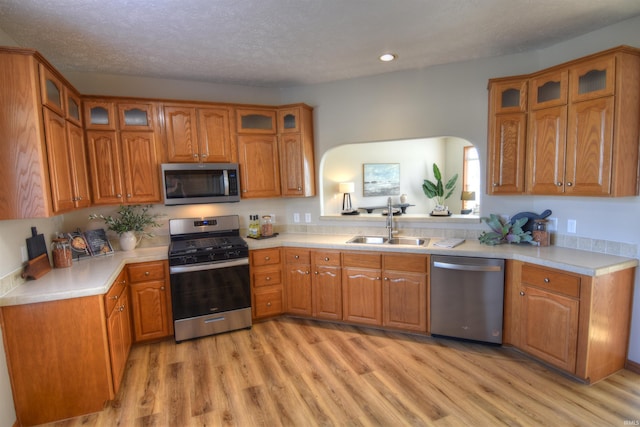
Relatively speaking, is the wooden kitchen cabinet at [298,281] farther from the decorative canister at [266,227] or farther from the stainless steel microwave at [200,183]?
the stainless steel microwave at [200,183]

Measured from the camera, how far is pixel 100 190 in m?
3.12

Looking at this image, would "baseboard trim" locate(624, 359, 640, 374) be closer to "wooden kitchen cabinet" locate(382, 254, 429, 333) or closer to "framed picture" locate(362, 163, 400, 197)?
"wooden kitchen cabinet" locate(382, 254, 429, 333)

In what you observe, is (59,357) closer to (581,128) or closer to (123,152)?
(123,152)

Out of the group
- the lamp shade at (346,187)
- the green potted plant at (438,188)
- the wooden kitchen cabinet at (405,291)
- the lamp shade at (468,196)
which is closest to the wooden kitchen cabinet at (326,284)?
the wooden kitchen cabinet at (405,291)

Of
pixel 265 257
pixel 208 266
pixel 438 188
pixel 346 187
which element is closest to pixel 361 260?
pixel 265 257

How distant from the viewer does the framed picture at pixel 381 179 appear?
726cm

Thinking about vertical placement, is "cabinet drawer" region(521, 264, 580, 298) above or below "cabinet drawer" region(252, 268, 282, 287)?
above

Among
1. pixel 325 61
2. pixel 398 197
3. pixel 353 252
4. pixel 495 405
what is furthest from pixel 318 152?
pixel 398 197

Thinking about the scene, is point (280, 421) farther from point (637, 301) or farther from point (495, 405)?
point (637, 301)

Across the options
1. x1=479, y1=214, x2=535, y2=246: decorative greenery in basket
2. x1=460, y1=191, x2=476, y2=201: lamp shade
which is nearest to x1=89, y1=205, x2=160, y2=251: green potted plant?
x1=479, y1=214, x2=535, y2=246: decorative greenery in basket

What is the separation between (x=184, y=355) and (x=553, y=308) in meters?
3.06

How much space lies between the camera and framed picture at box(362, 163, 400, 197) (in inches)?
286

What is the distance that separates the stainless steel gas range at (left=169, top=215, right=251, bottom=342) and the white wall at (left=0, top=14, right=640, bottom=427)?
69 cm

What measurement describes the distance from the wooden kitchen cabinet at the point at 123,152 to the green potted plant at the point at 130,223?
25cm
